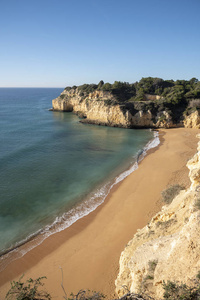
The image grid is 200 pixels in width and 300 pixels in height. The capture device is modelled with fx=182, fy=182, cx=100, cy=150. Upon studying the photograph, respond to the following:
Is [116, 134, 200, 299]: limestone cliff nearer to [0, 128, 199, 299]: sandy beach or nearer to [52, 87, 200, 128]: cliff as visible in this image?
[0, 128, 199, 299]: sandy beach

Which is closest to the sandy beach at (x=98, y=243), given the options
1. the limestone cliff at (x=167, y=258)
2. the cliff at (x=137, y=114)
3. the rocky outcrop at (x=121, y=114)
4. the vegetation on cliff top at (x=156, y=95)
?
the limestone cliff at (x=167, y=258)

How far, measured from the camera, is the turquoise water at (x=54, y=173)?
532 inches

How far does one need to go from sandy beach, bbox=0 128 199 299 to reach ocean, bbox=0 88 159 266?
44.1 inches

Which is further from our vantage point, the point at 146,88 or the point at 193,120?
the point at 146,88

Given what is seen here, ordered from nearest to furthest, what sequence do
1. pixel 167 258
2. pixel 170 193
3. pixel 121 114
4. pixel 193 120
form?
1. pixel 167 258
2. pixel 170 193
3. pixel 193 120
4. pixel 121 114

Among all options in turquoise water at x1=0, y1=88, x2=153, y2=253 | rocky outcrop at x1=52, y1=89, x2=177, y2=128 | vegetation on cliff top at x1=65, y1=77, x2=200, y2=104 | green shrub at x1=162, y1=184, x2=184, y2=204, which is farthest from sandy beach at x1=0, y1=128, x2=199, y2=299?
vegetation on cliff top at x1=65, y1=77, x2=200, y2=104

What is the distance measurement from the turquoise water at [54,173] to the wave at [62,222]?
7 cm

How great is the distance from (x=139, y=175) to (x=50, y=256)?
1179 centimetres

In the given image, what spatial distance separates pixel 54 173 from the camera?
19750 mm

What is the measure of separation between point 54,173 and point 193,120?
29.8m

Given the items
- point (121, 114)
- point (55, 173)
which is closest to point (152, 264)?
point (55, 173)

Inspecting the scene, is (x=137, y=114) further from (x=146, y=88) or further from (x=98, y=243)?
(x=98, y=243)

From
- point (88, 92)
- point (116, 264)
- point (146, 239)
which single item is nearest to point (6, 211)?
point (116, 264)

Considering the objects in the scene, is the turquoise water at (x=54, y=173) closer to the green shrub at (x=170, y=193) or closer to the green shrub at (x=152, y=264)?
the green shrub at (x=170, y=193)
